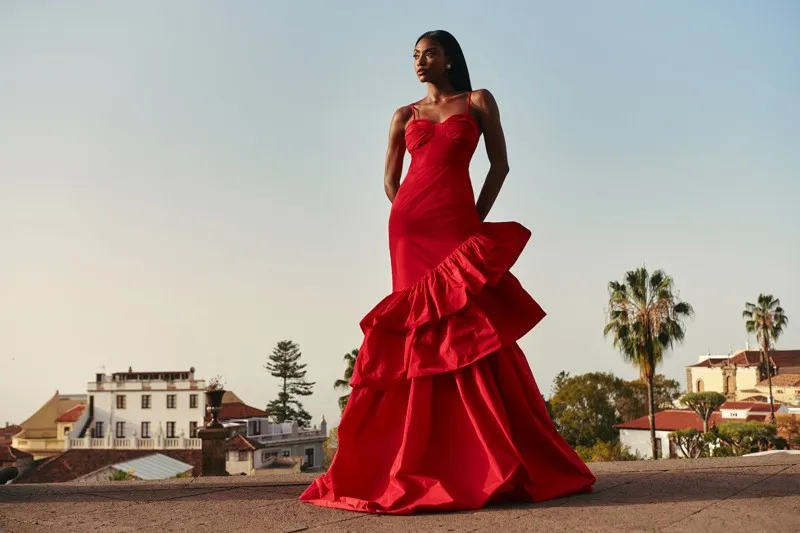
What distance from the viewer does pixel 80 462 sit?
A: 5544 centimetres

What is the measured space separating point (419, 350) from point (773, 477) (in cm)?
267

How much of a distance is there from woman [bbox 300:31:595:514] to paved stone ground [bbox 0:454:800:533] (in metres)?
0.16

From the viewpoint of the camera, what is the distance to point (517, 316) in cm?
397

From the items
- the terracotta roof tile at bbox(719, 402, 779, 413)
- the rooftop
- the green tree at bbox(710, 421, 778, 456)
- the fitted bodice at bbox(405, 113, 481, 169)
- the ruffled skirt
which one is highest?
the fitted bodice at bbox(405, 113, 481, 169)

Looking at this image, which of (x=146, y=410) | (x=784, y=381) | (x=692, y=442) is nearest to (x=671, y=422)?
(x=692, y=442)

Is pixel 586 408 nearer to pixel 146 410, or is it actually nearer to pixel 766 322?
pixel 766 322

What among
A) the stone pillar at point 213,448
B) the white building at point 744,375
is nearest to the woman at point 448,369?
the stone pillar at point 213,448

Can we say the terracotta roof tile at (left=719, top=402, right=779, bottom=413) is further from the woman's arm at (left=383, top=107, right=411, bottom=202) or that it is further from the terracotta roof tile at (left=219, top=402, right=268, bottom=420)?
the woman's arm at (left=383, top=107, right=411, bottom=202)

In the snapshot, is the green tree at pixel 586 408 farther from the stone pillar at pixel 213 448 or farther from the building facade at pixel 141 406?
the stone pillar at pixel 213 448

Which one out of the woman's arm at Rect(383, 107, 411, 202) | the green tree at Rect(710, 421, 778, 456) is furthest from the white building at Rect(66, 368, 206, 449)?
the woman's arm at Rect(383, 107, 411, 202)

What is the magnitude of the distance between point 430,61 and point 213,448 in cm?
810

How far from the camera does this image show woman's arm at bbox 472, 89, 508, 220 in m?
4.23

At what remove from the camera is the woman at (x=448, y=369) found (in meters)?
3.64

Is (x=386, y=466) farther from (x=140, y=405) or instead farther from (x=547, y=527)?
(x=140, y=405)
